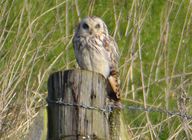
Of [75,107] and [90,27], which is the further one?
[90,27]

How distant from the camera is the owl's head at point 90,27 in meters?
4.56

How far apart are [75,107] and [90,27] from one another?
1.83 meters

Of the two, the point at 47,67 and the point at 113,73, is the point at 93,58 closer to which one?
the point at 113,73

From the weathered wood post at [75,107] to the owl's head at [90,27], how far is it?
1720mm

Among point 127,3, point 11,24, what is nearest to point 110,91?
point 11,24

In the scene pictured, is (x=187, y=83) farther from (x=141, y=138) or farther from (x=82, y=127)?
(x=82, y=127)

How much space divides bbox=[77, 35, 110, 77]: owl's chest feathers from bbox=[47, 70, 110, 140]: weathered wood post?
1.57 metres

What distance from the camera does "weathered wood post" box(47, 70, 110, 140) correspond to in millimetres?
2799

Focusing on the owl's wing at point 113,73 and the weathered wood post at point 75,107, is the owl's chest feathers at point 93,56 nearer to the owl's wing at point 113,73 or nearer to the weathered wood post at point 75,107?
the owl's wing at point 113,73

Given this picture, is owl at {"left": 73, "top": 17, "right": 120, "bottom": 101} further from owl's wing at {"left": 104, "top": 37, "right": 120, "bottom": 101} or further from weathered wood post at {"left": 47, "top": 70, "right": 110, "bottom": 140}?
weathered wood post at {"left": 47, "top": 70, "right": 110, "bottom": 140}

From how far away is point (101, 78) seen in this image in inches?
113

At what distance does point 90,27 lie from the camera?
4578 mm

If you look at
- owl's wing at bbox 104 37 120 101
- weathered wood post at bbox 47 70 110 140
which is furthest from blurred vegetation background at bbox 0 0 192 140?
weathered wood post at bbox 47 70 110 140

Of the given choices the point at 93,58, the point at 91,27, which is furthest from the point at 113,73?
the point at 91,27
